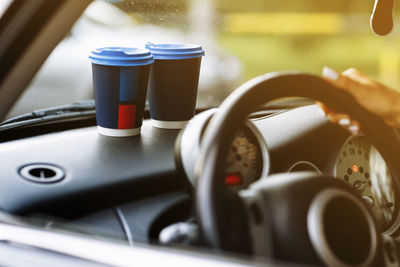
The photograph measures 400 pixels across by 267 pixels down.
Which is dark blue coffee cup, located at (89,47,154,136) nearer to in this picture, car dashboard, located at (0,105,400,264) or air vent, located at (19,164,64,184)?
car dashboard, located at (0,105,400,264)

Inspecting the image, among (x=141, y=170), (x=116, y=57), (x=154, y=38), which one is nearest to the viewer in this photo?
(x=141, y=170)

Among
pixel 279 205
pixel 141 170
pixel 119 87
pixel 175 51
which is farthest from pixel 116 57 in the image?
pixel 279 205

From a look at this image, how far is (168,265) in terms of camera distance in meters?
1.09

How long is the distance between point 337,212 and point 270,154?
17.2 inches

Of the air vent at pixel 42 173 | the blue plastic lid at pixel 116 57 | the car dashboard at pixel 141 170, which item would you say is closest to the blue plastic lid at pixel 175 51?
the blue plastic lid at pixel 116 57

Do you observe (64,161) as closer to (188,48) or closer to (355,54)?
(188,48)

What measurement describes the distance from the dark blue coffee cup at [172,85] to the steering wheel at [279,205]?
86 centimetres

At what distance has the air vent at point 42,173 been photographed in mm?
1621

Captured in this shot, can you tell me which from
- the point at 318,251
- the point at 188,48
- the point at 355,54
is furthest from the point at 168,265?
the point at 355,54

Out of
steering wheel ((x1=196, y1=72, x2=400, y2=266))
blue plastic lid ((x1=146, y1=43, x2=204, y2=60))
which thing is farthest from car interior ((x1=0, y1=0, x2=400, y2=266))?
blue plastic lid ((x1=146, y1=43, x2=204, y2=60))

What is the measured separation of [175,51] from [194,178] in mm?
917

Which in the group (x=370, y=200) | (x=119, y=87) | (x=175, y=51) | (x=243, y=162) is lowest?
(x=370, y=200)

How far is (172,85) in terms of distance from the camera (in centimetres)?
211

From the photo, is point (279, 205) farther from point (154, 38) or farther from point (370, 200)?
point (154, 38)
